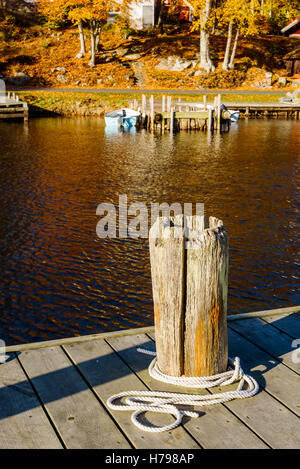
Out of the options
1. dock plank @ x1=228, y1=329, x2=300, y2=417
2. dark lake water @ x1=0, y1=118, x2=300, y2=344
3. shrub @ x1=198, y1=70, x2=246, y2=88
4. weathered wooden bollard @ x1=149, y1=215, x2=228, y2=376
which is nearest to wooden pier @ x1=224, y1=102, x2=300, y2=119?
shrub @ x1=198, y1=70, x2=246, y2=88

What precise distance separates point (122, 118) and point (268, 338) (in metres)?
30.9

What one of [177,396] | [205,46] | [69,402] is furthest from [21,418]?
[205,46]

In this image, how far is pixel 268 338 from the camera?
6.26 m

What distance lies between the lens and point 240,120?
40.5m

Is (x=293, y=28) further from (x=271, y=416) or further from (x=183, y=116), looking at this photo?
(x=271, y=416)

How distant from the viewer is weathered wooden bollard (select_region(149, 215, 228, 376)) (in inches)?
193

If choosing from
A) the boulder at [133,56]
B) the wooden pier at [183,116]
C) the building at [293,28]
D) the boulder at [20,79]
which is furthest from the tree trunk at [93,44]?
the building at [293,28]

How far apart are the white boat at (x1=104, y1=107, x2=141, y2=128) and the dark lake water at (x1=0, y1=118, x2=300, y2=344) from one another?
357 centimetres

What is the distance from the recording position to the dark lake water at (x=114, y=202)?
10.4m

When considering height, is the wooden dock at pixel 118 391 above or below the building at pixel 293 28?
below

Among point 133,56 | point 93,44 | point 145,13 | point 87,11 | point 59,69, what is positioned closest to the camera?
point 87,11

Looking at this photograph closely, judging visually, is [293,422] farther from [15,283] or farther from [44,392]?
[15,283]

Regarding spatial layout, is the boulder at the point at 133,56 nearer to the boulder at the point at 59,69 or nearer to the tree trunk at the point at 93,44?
the tree trunk at the point at 93,44

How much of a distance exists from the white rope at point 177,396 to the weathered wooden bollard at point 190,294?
98mm
